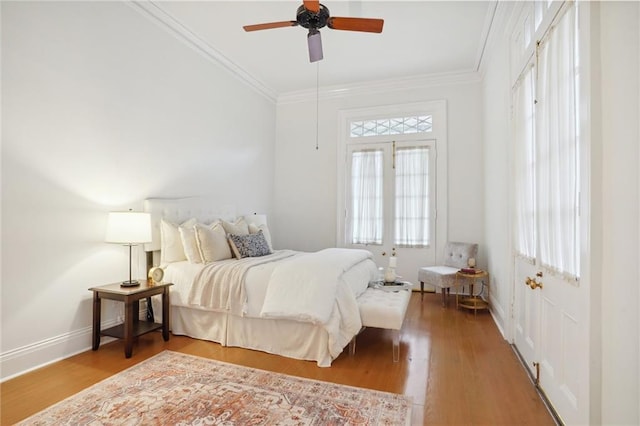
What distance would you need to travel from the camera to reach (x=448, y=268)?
188 inches

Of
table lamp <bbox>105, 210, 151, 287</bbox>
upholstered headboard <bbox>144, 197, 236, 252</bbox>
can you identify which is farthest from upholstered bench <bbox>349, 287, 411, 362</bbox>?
upholstered headboard <bbox>144, 197, 236, 252</bbox>

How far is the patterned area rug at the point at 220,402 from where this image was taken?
1.98m

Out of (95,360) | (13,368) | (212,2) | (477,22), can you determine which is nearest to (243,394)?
(95,360)

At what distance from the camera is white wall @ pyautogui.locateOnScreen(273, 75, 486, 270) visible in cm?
513

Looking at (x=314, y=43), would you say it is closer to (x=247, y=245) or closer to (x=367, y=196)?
(x=247, y=245)

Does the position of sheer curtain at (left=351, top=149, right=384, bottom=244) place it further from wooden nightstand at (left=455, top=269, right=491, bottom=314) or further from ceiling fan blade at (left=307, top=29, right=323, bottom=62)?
ceiling fan blade at (left=307, top=29, right=323, bottom=62)

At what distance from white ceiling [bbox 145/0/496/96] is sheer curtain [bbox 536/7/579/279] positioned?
1.81 m

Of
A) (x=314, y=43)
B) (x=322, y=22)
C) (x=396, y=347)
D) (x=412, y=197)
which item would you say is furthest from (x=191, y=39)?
(x=396, y=347)

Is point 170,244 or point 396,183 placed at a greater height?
point 396,183

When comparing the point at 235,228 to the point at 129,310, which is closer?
the point at 129,310

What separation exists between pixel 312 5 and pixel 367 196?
11.4ft

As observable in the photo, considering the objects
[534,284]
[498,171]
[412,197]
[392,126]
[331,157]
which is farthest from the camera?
[331,157]

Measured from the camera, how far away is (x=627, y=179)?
1.42 m

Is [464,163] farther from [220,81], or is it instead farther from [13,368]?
[13,368]
